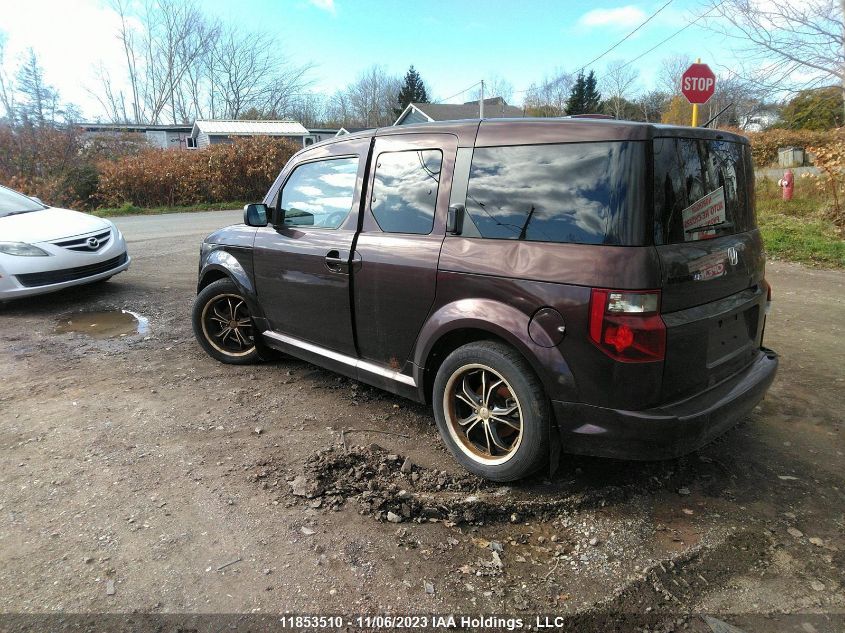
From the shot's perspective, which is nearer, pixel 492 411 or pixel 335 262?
pixel 492 411

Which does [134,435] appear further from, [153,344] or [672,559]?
[672,559]

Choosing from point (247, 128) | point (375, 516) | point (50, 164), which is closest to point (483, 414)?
point (375, 516)

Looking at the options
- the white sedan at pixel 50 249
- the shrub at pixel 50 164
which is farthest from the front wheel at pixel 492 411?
the shrub at pixel 50 164

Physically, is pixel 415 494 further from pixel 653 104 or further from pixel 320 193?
pixel 653 104

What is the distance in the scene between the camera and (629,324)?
244 centimetres

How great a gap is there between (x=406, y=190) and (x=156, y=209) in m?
19.7

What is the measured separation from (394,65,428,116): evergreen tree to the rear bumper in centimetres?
6528

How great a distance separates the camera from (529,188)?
2.79 metres

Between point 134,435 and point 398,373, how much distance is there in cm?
175

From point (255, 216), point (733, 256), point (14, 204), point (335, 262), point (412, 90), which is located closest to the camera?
point (733, 256)

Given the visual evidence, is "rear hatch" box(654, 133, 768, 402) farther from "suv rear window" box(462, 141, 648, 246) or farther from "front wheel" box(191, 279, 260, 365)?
"front wheel" box(191, 279, 260, 365)

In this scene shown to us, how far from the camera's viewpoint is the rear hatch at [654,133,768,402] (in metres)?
2.52

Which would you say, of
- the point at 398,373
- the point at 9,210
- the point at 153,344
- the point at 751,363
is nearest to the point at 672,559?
the point at 751,363

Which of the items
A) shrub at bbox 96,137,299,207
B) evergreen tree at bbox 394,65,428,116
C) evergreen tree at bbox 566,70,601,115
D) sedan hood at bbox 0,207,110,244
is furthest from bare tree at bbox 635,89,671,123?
sedan hood at bbox 0,207,110,244
